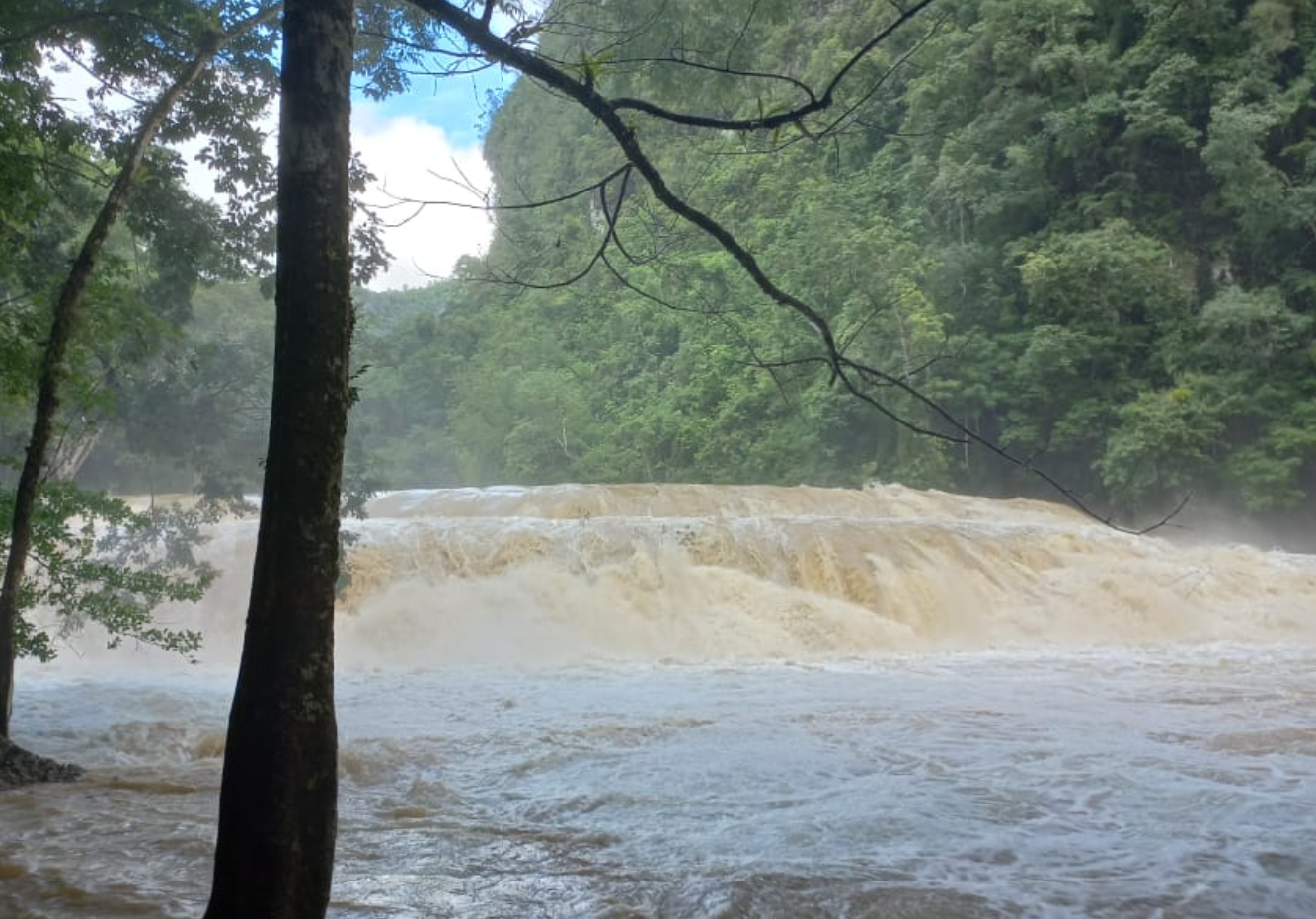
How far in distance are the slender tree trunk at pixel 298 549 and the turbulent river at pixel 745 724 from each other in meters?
1.20

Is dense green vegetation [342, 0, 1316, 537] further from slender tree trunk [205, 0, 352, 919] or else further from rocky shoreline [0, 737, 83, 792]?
slender tree trunk [205, 0, 352, 919]

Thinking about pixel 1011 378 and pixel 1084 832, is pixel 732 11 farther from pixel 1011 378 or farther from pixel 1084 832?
pixel 1011 378

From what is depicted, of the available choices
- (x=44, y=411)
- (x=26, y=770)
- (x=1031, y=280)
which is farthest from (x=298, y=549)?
(x=1031, y=280)

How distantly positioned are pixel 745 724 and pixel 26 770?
3.97 meters

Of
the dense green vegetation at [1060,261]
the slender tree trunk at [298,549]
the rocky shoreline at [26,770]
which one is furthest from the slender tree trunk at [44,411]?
the dense green vegetation at [1060,261]

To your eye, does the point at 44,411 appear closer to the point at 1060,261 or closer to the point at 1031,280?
the point at 1031,280

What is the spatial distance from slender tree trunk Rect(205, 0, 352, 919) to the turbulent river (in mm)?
1197

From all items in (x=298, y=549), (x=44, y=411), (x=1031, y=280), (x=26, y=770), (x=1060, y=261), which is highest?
(x=1060, y=261)

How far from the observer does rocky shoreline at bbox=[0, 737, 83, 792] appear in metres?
A: 4.48

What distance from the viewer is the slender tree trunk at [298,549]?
5.98 feet

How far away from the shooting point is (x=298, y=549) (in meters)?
1.84

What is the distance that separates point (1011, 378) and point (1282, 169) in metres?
5.56

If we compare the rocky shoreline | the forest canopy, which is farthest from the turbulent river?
the forest canopy

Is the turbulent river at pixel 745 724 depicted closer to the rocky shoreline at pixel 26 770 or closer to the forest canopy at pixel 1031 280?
the rocky shoreline at pixel 26 770
